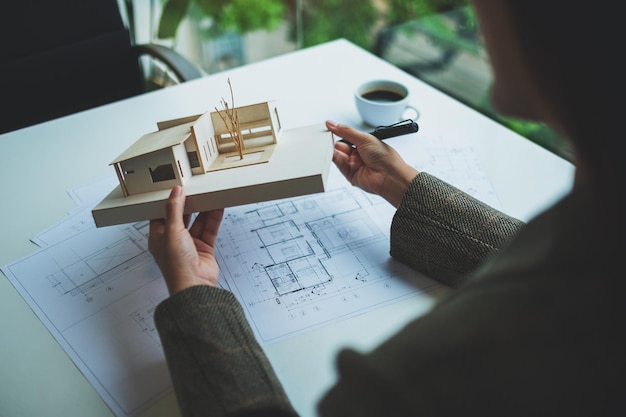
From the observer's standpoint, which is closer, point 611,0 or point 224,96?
point 611,0

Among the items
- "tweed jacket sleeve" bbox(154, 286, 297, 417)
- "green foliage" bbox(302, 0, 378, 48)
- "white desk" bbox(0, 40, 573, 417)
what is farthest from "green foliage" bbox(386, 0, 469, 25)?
"tweed jacket sleeve" bbox(154, 286, 297, 417)

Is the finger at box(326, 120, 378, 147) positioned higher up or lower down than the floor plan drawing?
higher up

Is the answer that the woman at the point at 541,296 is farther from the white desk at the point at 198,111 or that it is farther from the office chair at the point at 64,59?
the office chair at the point at 64,59

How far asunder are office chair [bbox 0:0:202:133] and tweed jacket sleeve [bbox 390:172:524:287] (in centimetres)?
88

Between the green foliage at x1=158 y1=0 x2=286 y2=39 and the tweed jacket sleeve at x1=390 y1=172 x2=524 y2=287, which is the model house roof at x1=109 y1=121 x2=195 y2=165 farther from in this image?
the green foliage at x1=158 y1=0 x2=286 y2=39

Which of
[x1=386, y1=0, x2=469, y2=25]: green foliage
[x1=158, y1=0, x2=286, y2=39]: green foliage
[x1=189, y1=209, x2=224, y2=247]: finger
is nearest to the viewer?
[x1=189, y1=209, x2=224, y2=247]: finger

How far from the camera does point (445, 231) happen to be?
859mm

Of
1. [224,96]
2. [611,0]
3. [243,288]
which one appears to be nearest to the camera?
[611,0]

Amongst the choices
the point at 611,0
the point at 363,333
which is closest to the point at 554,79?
the point at 611,0

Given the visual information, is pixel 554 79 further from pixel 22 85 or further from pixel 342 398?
pixel 22 85

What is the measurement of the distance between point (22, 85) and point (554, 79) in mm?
1543

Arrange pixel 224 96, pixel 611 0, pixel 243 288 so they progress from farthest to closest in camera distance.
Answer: pixel 224 96
pixel 243 288
pixel 611 0

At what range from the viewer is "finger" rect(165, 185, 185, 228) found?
799mm

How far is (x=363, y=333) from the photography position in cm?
77
